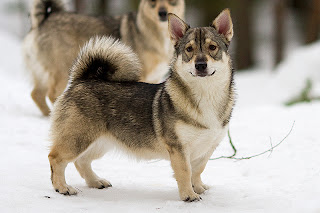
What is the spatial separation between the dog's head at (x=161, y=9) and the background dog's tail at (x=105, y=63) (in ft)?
10.0

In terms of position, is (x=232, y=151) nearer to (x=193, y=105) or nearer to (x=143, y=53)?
(x=193, y=105)

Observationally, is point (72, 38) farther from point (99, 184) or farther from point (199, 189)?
point (199, 189)

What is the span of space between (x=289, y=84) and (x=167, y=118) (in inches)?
364

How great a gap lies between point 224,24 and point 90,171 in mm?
1780

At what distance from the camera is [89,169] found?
4480mm

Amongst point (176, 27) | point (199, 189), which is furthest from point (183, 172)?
point (176, 27)

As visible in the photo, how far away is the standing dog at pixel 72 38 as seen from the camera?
7492 millimetres

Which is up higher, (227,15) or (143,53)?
(227,15)

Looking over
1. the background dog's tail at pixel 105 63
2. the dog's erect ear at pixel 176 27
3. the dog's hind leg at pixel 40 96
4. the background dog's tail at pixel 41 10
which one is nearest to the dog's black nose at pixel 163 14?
the background dog's tail at pixel 41 10

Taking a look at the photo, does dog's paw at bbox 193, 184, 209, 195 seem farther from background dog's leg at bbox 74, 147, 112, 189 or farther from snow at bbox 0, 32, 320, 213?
background dog's leg at bbox 74, 147, 112, 189

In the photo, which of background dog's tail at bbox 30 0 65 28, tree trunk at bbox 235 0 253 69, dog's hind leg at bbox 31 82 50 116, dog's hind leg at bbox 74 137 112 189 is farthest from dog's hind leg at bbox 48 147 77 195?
tree trunk at bbox 235 0 253 69

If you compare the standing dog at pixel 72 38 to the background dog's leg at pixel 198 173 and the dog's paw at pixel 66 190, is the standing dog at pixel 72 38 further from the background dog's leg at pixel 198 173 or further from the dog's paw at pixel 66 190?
the dog's paw at pixel 66 190

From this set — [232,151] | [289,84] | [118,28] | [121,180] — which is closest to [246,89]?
→ [289,84]

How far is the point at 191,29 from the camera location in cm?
416
